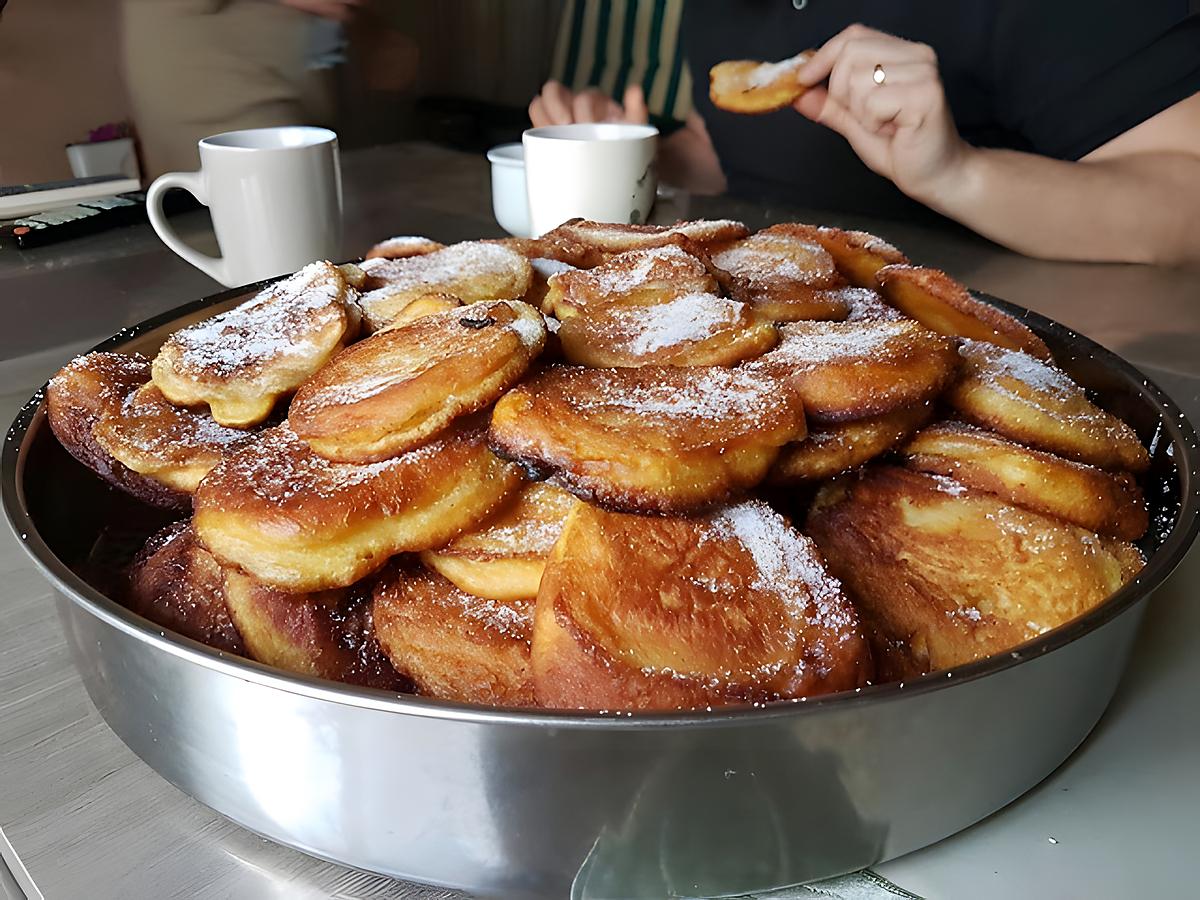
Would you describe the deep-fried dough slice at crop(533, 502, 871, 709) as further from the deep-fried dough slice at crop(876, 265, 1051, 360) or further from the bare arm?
the bare arm

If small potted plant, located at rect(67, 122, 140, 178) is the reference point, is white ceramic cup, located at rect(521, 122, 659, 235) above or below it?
above

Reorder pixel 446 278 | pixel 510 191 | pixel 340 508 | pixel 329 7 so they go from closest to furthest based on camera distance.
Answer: pixel 340 508
pixel 446 278
pixel 510 191
pixel 329 7

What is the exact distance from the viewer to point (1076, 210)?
1723mm

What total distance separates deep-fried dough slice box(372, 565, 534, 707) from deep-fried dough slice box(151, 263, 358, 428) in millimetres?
191

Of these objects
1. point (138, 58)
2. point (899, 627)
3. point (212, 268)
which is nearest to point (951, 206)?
point (212, 268)

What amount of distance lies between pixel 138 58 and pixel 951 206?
2.01 metres

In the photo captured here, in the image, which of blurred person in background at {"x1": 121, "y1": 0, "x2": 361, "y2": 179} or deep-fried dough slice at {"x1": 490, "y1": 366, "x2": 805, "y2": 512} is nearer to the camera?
deep-fried dough slice at {"x1": 490, "y1": 366, "x2": 805, "y2": 512}

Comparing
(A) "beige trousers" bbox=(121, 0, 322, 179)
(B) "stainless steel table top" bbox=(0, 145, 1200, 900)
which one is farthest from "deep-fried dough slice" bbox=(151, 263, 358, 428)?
(A) "beige trousers" bbox=(121, 0, 322, 179)

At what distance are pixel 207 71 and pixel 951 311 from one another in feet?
7.77

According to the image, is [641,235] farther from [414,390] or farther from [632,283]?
[414,390]

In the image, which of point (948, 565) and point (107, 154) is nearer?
point (948, 565)

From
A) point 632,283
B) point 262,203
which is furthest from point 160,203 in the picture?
point 632,283

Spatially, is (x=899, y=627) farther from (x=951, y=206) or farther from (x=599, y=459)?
(x=951, y=206)

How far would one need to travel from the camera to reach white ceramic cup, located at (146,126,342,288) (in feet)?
3.89
